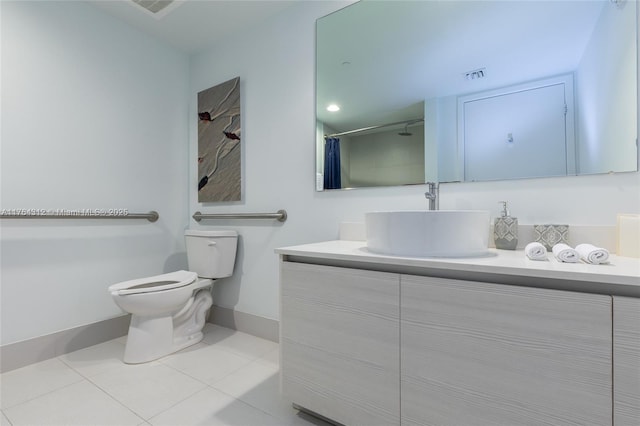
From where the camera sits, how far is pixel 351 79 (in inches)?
62.9

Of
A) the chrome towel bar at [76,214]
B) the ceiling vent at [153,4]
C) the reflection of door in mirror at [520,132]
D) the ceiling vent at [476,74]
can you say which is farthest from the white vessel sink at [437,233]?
the ceiling vent at [153,4]

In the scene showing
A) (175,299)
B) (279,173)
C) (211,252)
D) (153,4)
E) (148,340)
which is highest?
(153,4)

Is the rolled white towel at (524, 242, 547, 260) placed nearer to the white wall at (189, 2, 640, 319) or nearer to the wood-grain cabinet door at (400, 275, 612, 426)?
the wood-grain cabinet door at (400, 275, 612, 426)

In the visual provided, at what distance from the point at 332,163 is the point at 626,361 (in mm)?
1303

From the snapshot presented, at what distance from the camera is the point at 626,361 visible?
65 centimetres

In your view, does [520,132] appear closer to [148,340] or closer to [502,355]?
[502,355]

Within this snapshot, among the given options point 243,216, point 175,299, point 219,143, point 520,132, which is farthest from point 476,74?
point 175,299

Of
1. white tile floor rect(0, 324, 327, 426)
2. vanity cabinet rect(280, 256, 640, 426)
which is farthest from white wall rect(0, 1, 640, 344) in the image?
vanity cabinet rect(280, 256, 640, 426)

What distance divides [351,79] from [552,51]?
0.85 metres

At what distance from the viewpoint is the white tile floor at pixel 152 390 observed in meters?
1.16

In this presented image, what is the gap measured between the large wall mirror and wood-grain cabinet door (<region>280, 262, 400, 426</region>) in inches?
25.3

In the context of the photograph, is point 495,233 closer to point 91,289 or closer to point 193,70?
point 91,289

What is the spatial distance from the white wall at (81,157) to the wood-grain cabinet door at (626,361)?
2318mm

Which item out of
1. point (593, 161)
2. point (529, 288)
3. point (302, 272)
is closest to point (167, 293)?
point (302, 272)
